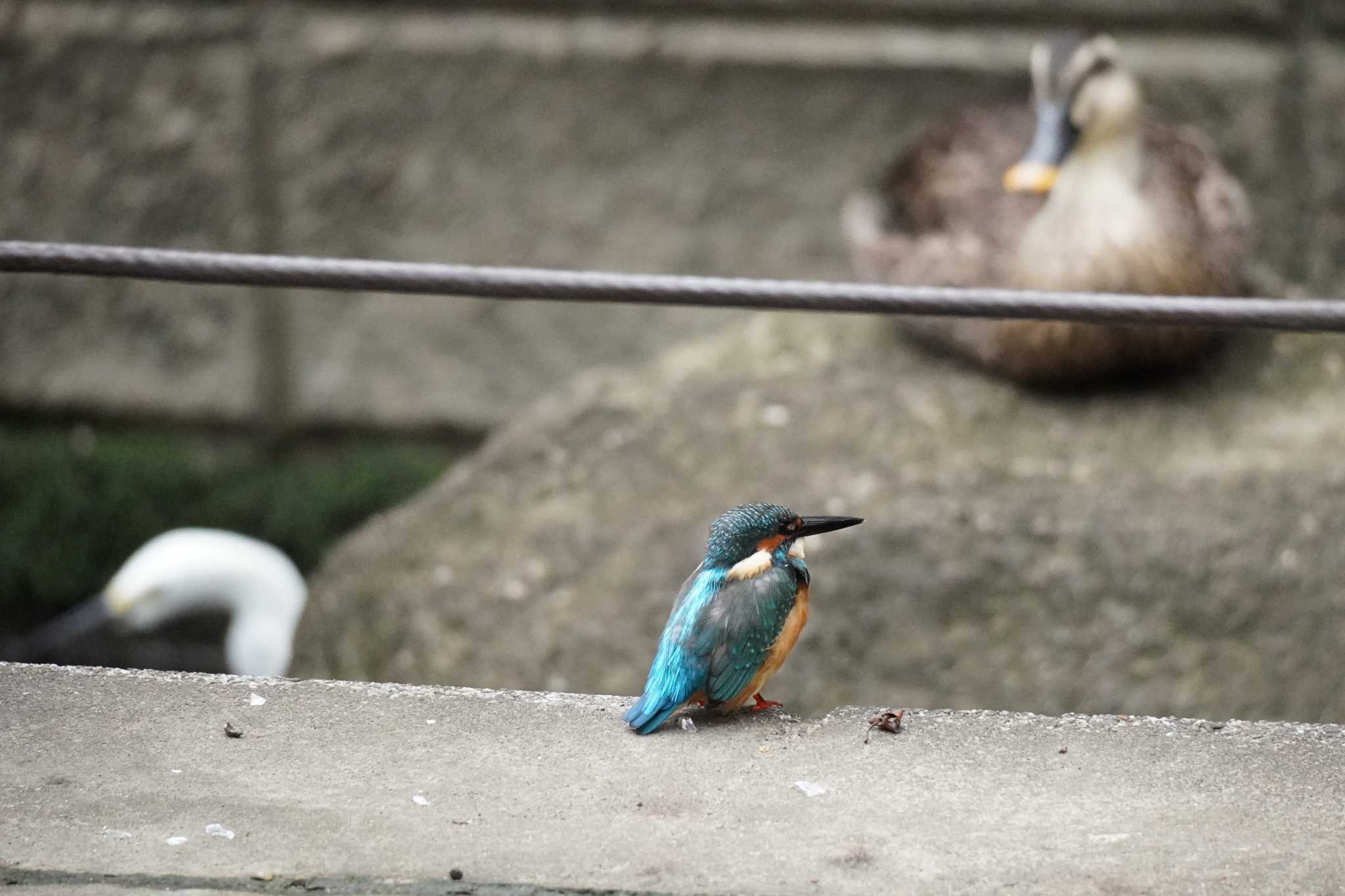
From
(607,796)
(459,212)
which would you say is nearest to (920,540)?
Answer: (607,796)

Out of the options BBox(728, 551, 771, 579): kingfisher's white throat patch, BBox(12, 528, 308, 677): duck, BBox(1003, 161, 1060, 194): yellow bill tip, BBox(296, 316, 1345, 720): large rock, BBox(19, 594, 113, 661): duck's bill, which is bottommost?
BBox(19, 594, 113, 661): duck's bill

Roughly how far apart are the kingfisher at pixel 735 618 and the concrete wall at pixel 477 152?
258 centimetres

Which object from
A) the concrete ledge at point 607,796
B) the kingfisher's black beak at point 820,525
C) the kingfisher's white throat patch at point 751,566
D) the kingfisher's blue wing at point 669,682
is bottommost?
the concrete ledge at point 607,796

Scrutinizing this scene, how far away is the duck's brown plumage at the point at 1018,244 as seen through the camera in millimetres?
2863

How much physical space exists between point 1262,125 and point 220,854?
3.39 meters

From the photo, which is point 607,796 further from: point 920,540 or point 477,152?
point 477,152

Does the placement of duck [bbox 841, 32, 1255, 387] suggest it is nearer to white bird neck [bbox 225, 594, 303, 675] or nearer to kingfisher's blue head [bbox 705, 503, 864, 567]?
kingfisher's blue head [bbox 705, 503, 864, 567]

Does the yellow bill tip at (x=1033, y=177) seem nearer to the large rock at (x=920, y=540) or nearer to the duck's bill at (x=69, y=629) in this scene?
the large rock at (x=920, y=540)

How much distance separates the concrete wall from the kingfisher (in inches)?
102

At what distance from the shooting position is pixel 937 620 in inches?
96.4

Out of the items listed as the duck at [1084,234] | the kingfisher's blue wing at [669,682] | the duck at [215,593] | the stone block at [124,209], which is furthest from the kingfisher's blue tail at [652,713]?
the stone block at [124,209]

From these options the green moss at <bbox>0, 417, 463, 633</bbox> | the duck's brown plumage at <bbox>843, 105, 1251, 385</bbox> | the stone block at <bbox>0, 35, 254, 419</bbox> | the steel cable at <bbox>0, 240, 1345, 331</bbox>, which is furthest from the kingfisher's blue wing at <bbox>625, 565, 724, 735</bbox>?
the stone block at <bbox>0, 35, 254, 419</bbox>

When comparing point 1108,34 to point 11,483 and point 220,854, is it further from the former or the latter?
point 220,854

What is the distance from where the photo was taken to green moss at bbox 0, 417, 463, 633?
392 centimetres
